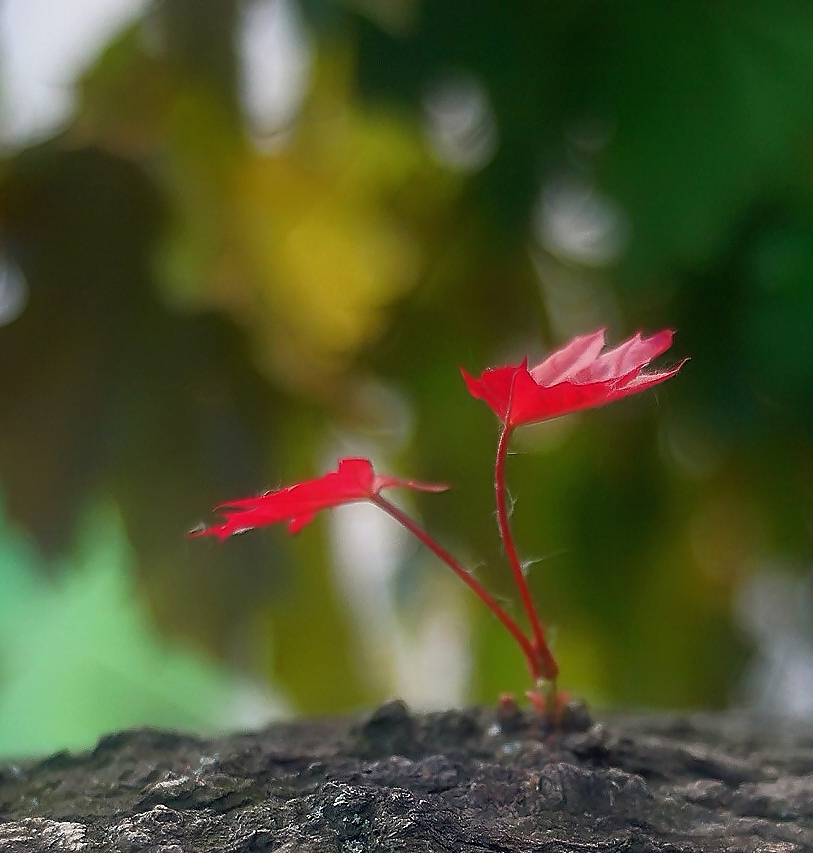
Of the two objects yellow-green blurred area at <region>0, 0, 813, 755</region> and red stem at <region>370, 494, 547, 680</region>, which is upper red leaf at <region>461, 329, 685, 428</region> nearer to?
red stem at <region>370, 494, 547, 680</region>

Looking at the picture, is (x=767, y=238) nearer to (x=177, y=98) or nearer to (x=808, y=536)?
(x=808, y=536)

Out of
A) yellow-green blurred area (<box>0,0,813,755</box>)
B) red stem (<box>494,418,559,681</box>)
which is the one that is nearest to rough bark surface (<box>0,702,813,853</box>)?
red stem (<box>494,418,559,681</box>)

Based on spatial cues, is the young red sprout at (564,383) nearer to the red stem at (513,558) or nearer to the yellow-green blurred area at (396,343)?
the red stem at (513,558)

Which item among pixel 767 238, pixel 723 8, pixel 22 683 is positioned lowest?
pixel 22 683

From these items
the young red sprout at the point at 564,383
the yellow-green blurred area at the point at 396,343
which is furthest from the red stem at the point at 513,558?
the yellow-green blurred area at the point at 396,343

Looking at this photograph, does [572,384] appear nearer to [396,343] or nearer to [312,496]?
[312,496]

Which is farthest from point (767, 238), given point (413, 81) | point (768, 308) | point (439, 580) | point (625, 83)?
point (439, 580)
